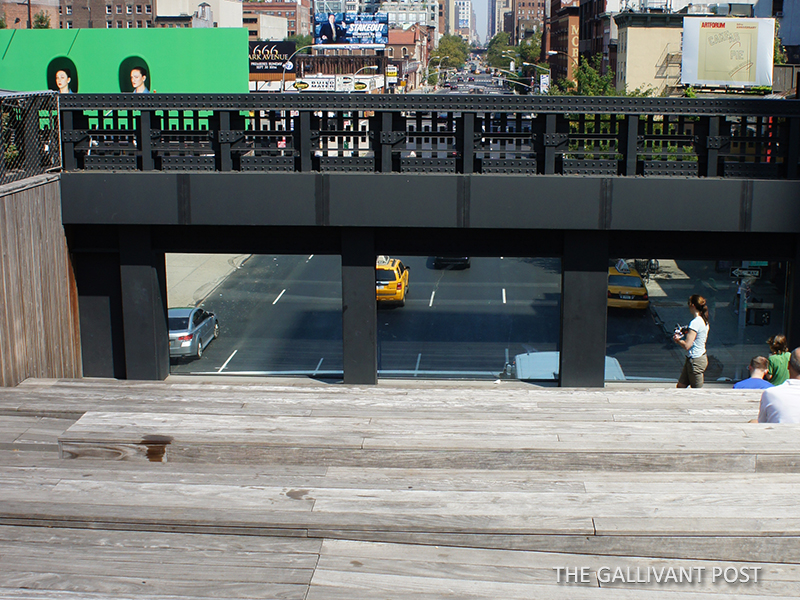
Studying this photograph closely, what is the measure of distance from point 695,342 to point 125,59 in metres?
11.3

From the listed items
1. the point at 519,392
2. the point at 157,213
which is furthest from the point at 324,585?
the point at 157,213

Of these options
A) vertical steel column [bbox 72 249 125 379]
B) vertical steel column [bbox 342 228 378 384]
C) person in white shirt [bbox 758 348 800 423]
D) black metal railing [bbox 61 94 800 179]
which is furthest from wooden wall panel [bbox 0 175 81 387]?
person in white shirt [bbox 758 348 800 423]

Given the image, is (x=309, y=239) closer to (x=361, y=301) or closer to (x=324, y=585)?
(x=361, y=301)

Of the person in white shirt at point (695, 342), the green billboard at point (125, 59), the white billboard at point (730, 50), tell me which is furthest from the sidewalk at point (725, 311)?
the white billboard at point (730, 50)

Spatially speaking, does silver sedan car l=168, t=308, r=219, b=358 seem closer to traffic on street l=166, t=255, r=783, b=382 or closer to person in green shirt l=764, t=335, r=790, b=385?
traffic on street l=166, t=255, r=783, b=382

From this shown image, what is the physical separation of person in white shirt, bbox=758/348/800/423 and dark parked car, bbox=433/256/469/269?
182 inches

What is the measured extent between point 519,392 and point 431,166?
3.05m

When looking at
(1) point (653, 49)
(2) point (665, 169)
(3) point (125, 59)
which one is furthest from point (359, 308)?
(1) point (653, 49)

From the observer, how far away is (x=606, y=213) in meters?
9.41

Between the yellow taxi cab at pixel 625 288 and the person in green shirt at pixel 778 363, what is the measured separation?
1.98 meters

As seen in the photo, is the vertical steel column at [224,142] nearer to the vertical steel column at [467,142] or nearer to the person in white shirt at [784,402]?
the vertical steel column at [467,142]

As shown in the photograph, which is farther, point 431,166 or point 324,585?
point 431,166

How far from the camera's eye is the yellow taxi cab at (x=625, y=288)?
9922mm

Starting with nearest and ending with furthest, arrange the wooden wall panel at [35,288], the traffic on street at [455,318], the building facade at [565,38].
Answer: the wooden wall panel at [35,288] → the traffic on street at [455,318] → the building facade at [565,38]
